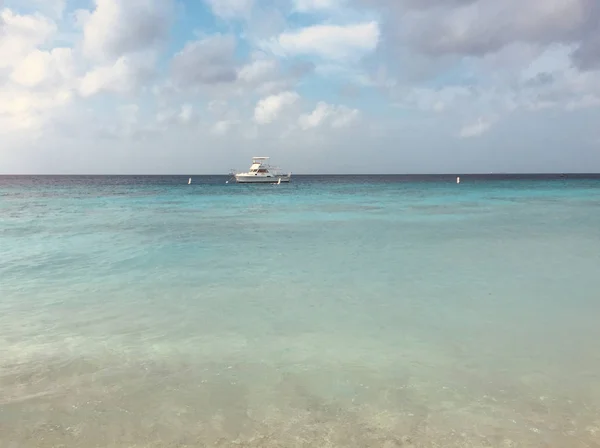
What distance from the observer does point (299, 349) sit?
6.46 metres

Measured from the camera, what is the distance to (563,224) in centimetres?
2216

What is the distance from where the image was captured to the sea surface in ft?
14.6

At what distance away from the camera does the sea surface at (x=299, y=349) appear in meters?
4.44

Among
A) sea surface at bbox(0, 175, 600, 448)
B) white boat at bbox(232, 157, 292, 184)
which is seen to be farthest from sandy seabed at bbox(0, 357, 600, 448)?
white boat at bbox(232, 157, 292, 184)

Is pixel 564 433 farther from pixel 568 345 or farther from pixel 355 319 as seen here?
pixel 355 319

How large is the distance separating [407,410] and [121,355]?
3787 millimetres

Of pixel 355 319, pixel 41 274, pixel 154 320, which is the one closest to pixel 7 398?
pixel 154 320

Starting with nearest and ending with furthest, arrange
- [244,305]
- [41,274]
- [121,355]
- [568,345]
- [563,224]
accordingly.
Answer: [121,355] → [568,345] → [244,305] → [41,274] → [563,224]

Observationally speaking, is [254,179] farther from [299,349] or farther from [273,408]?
[273,408]

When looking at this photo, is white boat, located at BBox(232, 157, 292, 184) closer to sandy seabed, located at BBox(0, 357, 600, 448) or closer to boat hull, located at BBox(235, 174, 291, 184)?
boat hull, located at BBox(235, 174, 291, 184)

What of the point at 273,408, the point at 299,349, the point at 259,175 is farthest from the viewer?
the point at 259,175

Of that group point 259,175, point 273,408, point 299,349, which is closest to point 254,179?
point 259,175

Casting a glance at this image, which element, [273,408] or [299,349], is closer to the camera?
[273,408]

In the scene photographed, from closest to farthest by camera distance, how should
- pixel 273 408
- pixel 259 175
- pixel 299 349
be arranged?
pixel 273 408, pixel 299 349, pixel 259 175
